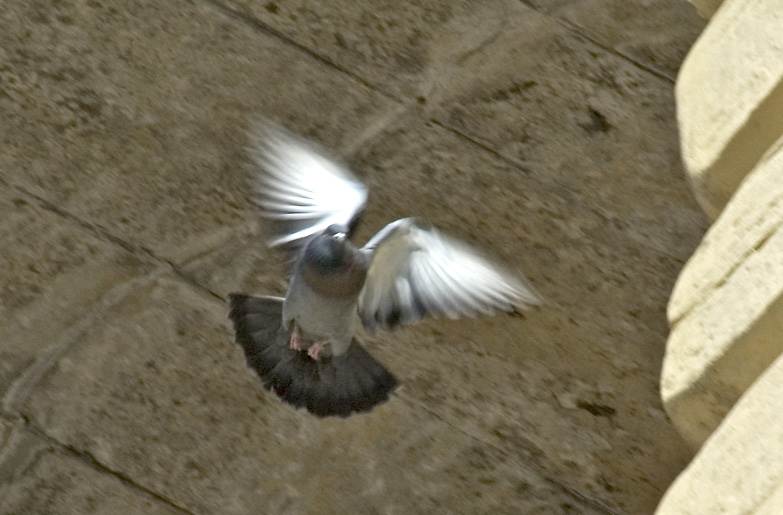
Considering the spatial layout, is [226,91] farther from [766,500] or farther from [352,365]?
[766,500]

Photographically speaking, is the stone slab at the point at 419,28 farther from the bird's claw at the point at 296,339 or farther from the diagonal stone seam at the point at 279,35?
the bird's claw at the point at 296,339

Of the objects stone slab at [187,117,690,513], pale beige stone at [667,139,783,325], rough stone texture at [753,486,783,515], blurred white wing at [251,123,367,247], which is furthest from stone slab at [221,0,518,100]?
rough stone texture at [753,486,783,515]

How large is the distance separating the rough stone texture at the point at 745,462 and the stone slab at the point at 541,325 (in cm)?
109

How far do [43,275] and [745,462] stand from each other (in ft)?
6.17

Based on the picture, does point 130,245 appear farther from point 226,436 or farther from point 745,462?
point 745,462

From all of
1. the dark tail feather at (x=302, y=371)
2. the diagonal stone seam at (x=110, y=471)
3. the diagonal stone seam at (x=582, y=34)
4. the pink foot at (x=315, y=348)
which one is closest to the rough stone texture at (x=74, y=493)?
the diagonal stone seam at (x=110, y=471)

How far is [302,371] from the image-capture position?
2674 millimetres

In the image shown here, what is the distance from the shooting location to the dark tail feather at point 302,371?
2.66 metres

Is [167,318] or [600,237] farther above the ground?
[600,237]

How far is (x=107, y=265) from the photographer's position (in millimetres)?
2854

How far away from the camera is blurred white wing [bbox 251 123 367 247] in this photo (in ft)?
8.10

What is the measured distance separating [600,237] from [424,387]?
55cm

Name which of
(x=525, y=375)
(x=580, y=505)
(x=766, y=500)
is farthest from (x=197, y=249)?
(x=766, y=500)

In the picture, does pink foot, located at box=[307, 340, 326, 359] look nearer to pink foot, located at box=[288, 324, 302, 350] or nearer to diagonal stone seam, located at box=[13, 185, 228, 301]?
pink foot, located at box=[288, 324, 302, 350]
